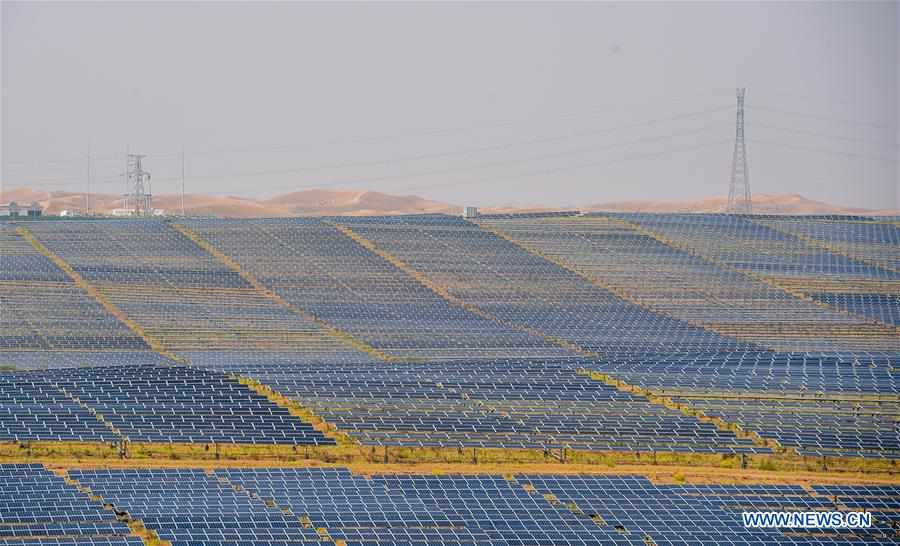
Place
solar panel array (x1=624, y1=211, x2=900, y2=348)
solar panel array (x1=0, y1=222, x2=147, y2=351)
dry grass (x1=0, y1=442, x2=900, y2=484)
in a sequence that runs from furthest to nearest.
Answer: solar panel array (x1=624, y1=211, x2=900, y2=348) < solar panel array (x1=0, y1=222, x2=147, y2=351) < dry grass (x1=0, y1=442, x2=900, y2=484)

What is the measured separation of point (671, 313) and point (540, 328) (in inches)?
370

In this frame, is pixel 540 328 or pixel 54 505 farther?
pixel 540 328

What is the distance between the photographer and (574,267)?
9681cm

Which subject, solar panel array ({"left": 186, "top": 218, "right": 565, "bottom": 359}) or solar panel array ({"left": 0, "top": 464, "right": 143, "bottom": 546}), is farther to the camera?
solar panel array ({"left": 186, "top": 218, "right": 565, "bottom": 359})

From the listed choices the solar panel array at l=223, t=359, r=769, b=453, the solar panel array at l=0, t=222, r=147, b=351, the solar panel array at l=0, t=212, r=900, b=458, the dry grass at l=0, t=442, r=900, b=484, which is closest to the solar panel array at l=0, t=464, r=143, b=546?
the dry grass at l=0, t=442, r=900, b=484

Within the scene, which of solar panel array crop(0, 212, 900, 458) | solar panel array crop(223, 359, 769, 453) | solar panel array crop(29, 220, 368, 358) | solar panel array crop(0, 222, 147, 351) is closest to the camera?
solar panel array crop(223, 359, 769, 453)

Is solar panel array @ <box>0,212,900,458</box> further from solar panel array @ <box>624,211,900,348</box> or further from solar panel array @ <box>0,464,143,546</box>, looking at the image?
solar panel array @ <box>0,464,143,546</box>

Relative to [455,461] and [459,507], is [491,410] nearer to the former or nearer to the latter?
[455,461]

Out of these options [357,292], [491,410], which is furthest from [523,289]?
[491,410]

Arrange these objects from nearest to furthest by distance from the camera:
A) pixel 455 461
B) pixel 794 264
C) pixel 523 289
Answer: pixel 455 461
pixel 523 289
pixel 794 264

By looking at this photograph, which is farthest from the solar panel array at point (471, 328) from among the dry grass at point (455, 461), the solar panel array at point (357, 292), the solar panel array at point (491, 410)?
the dry grass at point (455, 461)

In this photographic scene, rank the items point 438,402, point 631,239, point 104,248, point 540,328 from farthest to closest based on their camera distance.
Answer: point 631,239, point 104,248, point 540,328, point 438,402

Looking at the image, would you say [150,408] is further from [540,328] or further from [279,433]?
[540,328]

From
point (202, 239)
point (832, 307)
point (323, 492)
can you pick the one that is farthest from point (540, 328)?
point (323, 492)
